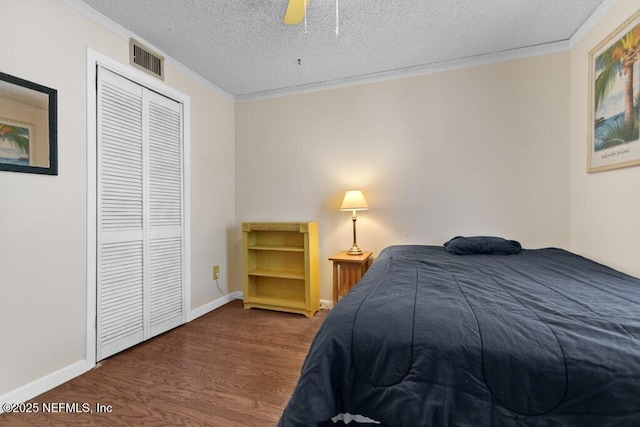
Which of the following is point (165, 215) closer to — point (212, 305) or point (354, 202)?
point (212, 305)

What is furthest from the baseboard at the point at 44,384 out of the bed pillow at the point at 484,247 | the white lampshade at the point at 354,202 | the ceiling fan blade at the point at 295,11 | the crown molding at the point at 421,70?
the crown molding at the point at 421,70

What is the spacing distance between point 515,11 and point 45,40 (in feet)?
10.2

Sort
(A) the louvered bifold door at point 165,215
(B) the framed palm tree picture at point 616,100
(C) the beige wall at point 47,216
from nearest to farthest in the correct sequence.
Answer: (C) the beige wall at point 47,216, (B) the framed palm tree picture at point 616,100, (A) the louvered bifold door at point 165,215

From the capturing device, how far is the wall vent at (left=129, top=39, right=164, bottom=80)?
220 centimetres

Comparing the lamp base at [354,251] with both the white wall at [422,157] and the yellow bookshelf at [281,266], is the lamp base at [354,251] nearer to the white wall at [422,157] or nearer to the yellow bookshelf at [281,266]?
the white wall at [422,157]

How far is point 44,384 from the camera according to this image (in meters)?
1.63

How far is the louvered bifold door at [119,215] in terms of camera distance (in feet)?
6.51

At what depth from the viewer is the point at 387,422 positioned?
2.48 feet

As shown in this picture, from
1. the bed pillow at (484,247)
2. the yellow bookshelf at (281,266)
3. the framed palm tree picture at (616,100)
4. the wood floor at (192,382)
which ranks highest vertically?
the framed palm tree picture at (616,100)

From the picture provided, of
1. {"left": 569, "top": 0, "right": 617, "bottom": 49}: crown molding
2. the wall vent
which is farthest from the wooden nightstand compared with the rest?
{"left": 569, "top": 0, "right": 617, "bottom": 49}: crown molding

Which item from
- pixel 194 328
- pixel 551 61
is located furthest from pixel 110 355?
pixel 551 61

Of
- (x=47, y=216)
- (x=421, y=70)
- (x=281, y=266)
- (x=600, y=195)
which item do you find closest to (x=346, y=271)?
(x=281, y=266)

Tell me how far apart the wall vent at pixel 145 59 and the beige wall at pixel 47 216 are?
0.06m

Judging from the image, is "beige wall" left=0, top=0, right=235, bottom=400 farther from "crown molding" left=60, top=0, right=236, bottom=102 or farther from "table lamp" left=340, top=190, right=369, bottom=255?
"table lamp" left=340, top=190, right=369, bottom=255
